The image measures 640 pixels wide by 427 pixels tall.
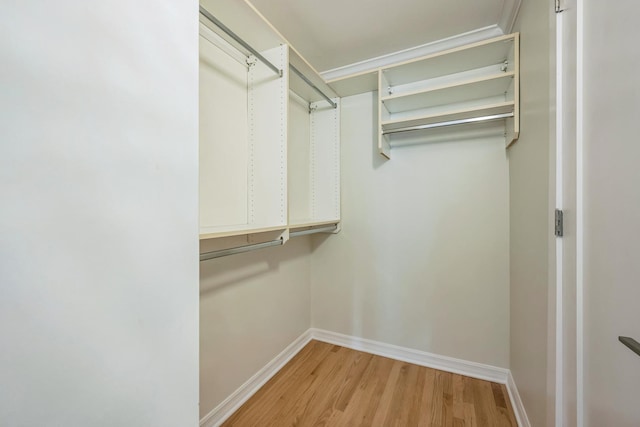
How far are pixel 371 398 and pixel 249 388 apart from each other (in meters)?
0.83

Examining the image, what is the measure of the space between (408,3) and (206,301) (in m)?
2.12

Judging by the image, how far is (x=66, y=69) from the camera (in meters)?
0.45

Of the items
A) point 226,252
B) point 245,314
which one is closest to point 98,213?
point 226,252

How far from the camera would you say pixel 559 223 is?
972 mm

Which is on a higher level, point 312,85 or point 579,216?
point 312,85

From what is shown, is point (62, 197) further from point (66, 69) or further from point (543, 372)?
point (543, 372)

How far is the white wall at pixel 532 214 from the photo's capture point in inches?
43.8

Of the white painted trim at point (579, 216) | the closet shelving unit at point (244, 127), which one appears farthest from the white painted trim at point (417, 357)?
the closet shelving unit at point (244, 127)

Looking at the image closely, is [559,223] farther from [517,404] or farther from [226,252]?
[226,252]

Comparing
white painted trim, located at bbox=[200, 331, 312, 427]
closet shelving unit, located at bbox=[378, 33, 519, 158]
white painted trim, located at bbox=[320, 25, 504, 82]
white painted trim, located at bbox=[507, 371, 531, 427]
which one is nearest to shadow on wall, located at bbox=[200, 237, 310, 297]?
white painted trim, located at bbox=[200, 331, 312, 427]

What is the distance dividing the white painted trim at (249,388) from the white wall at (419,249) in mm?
406

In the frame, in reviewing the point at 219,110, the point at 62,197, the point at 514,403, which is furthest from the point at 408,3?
the point at 514,403

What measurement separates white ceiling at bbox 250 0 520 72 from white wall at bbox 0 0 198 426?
3.92ft

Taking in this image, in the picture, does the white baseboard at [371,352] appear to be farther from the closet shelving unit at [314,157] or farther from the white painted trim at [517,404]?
the closet shelving unit at [314,157]
